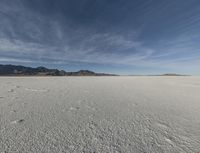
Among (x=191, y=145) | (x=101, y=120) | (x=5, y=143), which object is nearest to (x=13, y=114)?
(x=5, y=143)

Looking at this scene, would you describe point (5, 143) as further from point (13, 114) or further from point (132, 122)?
point (132, 122)

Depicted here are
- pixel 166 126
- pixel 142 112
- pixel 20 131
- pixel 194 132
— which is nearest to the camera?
pixel 20 131

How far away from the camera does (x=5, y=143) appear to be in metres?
1.71

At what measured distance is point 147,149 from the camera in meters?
1.71

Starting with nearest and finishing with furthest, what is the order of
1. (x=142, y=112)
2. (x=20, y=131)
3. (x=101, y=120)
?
(x=20, y=131) < (x=101, y=120) < (x=142, y=112)

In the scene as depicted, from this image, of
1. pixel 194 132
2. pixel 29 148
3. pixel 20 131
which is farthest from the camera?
pixel 194 132

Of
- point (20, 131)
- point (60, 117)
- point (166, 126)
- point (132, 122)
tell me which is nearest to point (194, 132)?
point (166, 126)

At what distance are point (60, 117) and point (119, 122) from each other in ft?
4.11

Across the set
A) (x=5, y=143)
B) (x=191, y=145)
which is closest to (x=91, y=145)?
(x=5, y=143)

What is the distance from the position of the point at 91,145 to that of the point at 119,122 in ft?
3.24

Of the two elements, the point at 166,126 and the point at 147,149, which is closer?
the point at 147,149

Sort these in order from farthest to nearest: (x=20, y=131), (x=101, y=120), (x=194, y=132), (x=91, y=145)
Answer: (x=101, y=120) < (x=194, y=132) < (x=20, y=131) < (x=91, y=145)

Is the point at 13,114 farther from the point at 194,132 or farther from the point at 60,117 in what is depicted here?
the point at 194,132

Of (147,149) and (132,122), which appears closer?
(147,149)
